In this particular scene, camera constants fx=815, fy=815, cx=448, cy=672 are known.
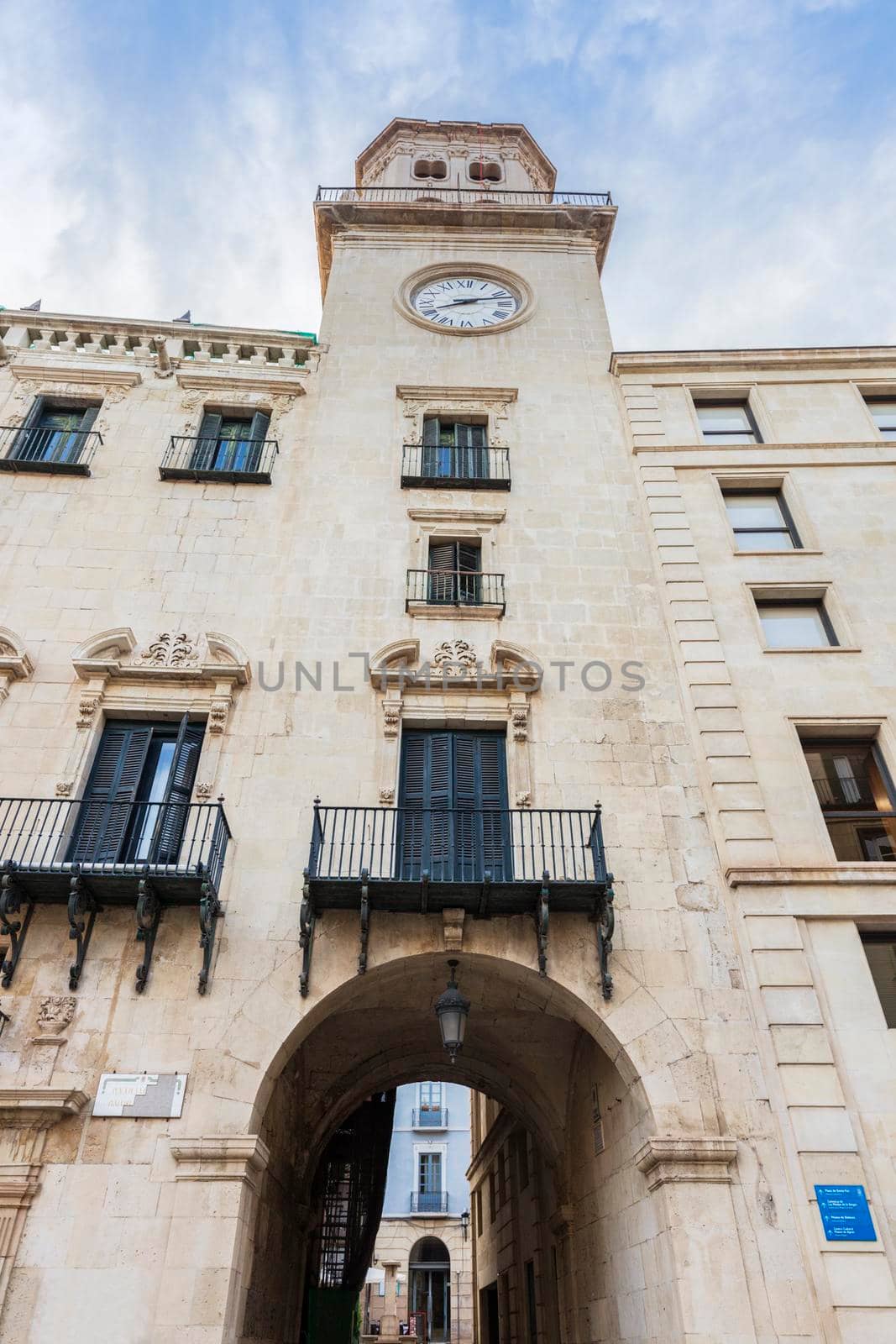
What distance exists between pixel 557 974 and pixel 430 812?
107 inches

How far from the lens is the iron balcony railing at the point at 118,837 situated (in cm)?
1014

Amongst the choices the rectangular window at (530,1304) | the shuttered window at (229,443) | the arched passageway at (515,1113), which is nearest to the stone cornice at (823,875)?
the arched passageway at (515,1113)

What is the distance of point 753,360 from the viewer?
709 inches

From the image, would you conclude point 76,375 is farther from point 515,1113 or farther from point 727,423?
point 515,1113

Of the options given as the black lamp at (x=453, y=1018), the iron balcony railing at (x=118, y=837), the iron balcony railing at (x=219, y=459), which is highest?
the iron balcony railing at (x=219, y=459)

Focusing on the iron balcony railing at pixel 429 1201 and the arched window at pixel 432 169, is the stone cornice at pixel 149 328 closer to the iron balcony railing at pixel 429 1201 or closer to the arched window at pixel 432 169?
the arched window at pixel 432 169

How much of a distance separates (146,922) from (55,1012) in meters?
1.42

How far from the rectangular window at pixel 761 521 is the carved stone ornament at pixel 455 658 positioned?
564 cm

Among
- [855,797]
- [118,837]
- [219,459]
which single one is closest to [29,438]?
[219,459]

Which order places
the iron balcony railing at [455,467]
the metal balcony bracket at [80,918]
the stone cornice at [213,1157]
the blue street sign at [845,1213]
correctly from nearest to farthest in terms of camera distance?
the blue street sign at [845,1213], the stone cornice at [213,1157], the metal balcony bracket at [80,918], the iron balcony railing at [455,467]

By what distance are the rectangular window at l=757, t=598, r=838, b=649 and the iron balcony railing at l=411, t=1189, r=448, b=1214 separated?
34.0 meters

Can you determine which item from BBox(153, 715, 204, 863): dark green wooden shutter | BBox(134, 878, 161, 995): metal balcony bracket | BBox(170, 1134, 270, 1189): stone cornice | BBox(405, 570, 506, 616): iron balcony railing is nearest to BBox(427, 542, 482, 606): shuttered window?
BBox(405, 570, 506, 616): iron balcony railing

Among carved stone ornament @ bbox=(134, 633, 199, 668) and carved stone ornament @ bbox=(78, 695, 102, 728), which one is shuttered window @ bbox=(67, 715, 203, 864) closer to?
carved stone ornament @ bbox=(78, 695, 102, 728)

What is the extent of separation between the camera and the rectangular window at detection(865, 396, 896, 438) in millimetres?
17281
